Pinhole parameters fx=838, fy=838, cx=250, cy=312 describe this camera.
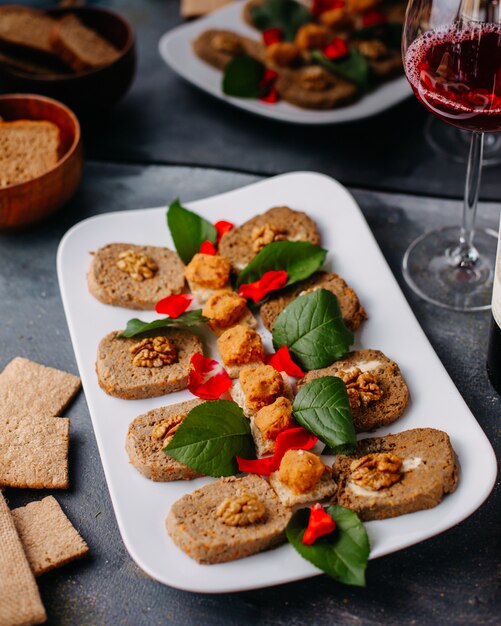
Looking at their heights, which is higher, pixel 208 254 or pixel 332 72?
pixel 332 72

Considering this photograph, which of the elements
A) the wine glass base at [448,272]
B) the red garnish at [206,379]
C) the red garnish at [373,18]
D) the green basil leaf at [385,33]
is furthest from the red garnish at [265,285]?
the red garnish at [373,18]

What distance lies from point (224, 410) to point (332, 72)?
5.24 feet

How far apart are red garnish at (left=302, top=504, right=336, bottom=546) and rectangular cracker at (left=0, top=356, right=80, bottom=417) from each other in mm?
792

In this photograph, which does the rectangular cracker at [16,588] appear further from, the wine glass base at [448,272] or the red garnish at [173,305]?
the wine glass base at [448,272]

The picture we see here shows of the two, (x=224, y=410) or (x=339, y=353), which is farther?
(x=339, y=353)

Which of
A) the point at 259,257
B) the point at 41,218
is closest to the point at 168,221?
the point at 259,257

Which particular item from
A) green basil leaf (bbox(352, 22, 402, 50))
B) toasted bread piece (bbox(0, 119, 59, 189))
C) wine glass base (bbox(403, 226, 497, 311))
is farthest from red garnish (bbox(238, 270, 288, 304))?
green basil leaf (bbox(352, 22, 402, 50))

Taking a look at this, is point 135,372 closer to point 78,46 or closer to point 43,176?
point 43,176

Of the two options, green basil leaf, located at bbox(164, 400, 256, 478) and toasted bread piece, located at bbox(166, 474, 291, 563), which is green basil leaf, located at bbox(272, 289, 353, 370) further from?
toasted bread piece, located at bbox(166, 474, 291, 563)

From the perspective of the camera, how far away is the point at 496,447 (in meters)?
2.08

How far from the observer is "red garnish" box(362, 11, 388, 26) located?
3.20 metres

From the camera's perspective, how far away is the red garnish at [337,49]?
9.96 ft

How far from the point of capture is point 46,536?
6.21ft

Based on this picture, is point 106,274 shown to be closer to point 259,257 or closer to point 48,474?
point 259,257
